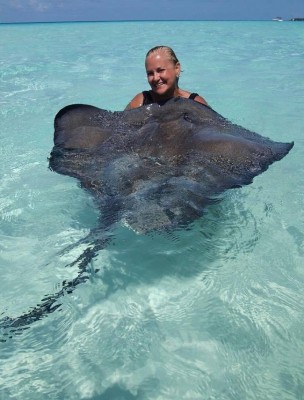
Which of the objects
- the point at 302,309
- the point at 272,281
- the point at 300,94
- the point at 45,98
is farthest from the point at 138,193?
the point at 300,94

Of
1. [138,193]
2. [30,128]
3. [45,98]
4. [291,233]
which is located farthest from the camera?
[45,98]

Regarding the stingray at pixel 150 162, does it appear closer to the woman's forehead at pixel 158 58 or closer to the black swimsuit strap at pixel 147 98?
the woman's forehead at pixel 158 58

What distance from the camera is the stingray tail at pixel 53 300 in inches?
99.7

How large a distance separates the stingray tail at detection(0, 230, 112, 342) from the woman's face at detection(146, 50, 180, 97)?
2.49 meters

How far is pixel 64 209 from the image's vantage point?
4.38 meters

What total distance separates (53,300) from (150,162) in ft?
4.95

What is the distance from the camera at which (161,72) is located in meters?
4.78

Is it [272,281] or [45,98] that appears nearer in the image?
[272,281]

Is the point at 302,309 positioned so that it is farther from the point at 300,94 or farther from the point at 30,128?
the point at 300,94

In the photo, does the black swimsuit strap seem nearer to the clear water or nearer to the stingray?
the stingray

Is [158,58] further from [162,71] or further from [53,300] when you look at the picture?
[53,300]

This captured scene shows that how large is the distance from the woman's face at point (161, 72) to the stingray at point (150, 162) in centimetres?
70

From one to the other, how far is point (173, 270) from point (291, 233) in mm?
1444

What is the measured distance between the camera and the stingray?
295cm
